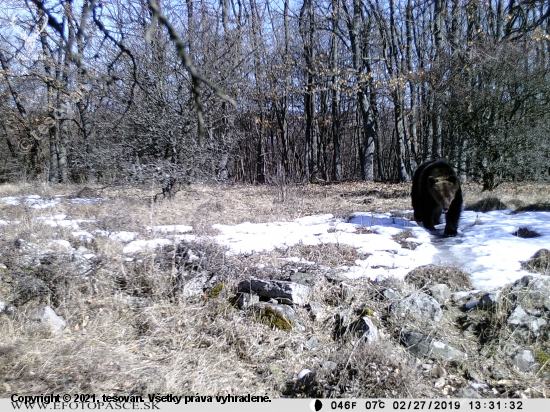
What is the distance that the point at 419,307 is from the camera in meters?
4.13

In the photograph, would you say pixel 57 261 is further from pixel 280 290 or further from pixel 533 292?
pixel 533 292

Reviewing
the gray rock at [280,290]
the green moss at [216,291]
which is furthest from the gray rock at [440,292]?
the green moss at [216,291]

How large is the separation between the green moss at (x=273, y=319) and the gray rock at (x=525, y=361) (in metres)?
2.00

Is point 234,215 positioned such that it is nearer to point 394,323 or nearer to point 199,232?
point 199,232

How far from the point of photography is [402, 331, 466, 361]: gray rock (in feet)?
11.8

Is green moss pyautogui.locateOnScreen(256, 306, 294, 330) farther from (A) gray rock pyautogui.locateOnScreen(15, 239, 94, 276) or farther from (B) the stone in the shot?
(A) gray rock pyautogui.locateOnScreen(15, 239, 94, 276)

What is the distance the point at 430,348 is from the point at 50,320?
352cm

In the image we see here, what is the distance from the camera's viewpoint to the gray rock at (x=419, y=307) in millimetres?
4078

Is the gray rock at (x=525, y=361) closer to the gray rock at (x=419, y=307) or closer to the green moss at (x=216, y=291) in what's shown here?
the gray rock at (x=419, y=307)

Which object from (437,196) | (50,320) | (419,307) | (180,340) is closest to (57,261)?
(50,320)

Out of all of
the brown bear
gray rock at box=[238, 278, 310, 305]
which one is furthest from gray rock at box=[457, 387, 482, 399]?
the brown bear

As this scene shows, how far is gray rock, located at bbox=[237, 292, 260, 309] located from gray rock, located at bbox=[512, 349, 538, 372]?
2469 mm

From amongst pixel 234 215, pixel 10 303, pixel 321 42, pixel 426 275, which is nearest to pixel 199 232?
pixel 234 215

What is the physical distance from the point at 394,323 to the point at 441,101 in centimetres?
1052
